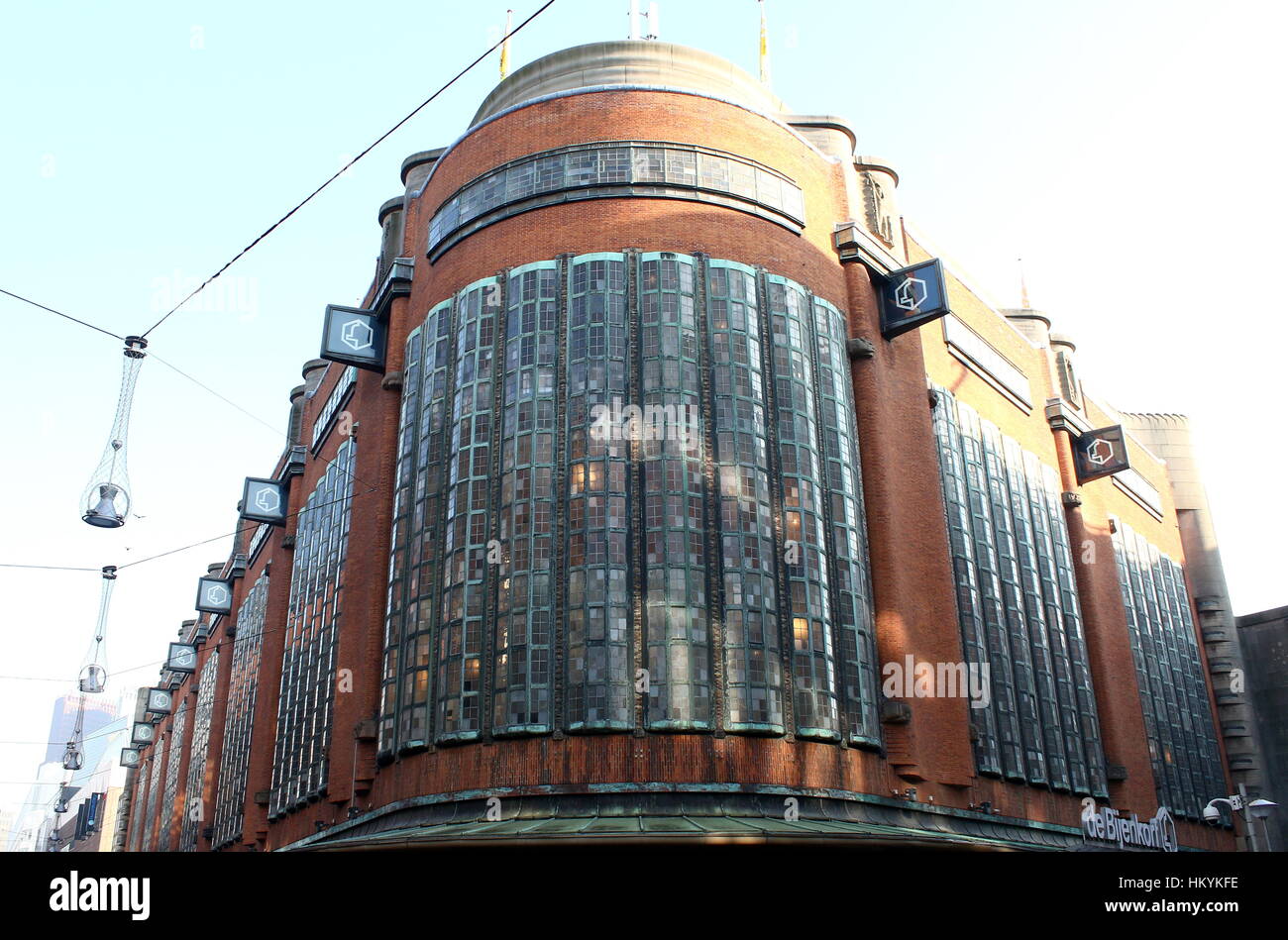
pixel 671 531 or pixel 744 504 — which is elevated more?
pixel 744 504

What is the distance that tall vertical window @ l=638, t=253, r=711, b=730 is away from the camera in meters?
23.3

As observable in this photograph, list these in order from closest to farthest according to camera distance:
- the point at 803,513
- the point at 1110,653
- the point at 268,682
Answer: the point at 803,513
the point at 1110,653
the point at 268,682

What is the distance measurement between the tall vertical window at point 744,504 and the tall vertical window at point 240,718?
24768 mm

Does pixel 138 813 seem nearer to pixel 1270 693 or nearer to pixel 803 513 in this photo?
pixel 803 513

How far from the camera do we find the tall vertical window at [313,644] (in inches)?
1302

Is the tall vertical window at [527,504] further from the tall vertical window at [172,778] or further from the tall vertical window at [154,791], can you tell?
the tall vertical window at [154,791]

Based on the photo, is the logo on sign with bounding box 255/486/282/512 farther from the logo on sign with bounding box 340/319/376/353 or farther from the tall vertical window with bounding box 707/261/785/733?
the tall vertical window with bounding box 707/261/785/733

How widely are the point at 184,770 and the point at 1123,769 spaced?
151 feet

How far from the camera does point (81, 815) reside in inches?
3989

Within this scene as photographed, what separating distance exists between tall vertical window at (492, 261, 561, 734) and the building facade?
0.07 metres

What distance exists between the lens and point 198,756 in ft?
181

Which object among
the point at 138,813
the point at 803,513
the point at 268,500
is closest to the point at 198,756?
the point at 268,500

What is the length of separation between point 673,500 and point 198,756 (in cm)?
3979

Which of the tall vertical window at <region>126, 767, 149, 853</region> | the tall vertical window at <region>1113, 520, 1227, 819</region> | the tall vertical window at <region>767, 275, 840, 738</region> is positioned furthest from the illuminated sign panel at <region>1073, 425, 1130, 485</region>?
the tall vertical window at <region>126, 767, 149, 853</region>
